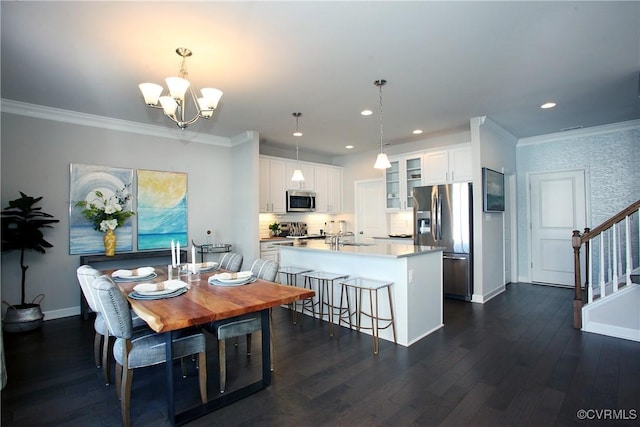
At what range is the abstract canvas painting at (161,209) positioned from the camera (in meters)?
4.95

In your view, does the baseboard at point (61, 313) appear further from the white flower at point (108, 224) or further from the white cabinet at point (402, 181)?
the white cabinet at point (402, 181)

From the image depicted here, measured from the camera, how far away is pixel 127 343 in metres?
2.09

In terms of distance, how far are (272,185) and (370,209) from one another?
2.27m

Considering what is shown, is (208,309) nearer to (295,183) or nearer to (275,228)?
(275,228)

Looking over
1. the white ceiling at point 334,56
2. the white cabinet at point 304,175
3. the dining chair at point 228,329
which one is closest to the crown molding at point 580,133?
the white ceiling at point 334,56

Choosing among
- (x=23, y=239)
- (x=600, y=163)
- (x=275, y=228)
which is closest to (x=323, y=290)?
(x=275, y=228)

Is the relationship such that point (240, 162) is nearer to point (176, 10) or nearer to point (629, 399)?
point (176, 10)

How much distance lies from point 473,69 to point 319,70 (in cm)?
152

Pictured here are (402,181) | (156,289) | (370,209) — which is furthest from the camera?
(370,209)

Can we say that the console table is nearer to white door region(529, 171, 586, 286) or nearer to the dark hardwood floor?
the dark hardwood floor

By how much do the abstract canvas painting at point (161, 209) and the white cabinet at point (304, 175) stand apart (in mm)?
2027

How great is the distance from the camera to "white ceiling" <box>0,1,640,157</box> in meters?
2.30

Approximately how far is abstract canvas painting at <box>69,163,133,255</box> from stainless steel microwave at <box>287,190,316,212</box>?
2865 mm

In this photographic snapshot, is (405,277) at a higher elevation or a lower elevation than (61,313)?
higher
